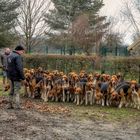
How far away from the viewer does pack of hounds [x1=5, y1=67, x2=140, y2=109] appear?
16.1 meters

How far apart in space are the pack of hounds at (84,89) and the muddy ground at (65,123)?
2.50 ft

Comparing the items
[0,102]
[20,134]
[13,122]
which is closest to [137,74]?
[0,102]


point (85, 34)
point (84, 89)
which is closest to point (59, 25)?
point (85, 34)

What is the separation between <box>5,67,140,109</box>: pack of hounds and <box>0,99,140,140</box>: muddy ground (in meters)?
0.76

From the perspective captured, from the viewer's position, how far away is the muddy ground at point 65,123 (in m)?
10.4

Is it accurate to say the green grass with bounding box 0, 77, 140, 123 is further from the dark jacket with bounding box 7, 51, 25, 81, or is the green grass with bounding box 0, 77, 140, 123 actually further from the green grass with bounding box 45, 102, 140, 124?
the dark jacket with bounding box 7, 51, 25, 81

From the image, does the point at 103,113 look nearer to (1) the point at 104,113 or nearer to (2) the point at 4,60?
(1) the point at 104,113

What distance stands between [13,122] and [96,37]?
34628 mm

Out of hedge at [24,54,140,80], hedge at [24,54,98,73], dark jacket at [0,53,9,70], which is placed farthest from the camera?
hedge at [24,54,98,73]

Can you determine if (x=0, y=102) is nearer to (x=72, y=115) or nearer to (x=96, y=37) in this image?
(x=72, y=115)

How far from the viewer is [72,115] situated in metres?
13.9

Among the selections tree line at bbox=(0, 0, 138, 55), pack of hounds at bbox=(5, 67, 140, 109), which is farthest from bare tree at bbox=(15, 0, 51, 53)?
pack of hounds at bbox=(5, 67, 140, 109)

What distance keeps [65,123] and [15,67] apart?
3417mm

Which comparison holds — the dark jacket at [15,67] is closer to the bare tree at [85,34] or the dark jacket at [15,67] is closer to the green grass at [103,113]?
the green grass at [103,113]
